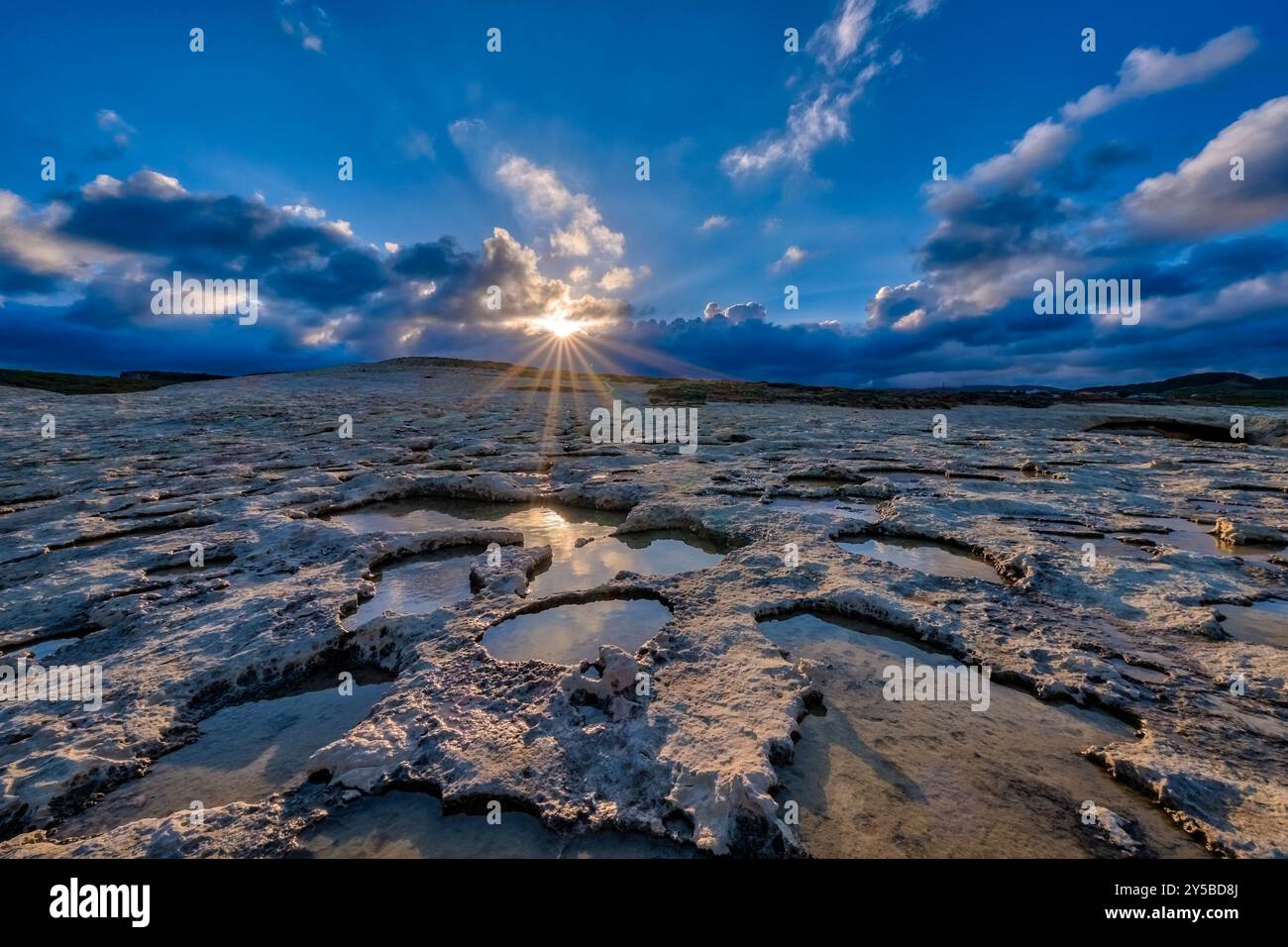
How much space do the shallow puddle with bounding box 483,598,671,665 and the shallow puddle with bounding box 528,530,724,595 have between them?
491 millimetres

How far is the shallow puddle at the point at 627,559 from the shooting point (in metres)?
6.50

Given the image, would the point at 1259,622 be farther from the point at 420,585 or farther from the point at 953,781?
the point at 420,585

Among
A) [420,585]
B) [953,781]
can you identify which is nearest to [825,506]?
[953,781]

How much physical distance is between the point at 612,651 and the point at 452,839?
1.67 m

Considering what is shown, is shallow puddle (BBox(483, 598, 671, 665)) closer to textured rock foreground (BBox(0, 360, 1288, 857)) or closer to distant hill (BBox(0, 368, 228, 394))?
textured rock foreground (BBox(0, 360, 1288, 857))

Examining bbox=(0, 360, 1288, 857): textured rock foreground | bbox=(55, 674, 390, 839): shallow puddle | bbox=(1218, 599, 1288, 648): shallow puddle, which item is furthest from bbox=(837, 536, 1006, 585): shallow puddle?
bbox=(55, 674, 390, 839): shallow puddle

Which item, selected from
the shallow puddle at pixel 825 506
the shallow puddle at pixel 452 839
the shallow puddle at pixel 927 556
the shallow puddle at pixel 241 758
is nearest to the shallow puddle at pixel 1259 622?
the shallow puddle at pixel 927 556

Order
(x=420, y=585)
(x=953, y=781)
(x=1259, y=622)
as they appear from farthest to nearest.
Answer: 1. (x=420, y=585)
2. (x=1259, y=622)
3. (x=953, y=781)

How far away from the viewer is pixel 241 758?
11.8 ft

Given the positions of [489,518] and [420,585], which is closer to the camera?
[420,585]

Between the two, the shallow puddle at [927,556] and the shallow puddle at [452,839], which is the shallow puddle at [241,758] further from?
the shallow puddle at [927,556]

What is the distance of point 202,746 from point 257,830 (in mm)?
1318

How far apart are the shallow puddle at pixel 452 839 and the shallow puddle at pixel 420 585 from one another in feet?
8.63
